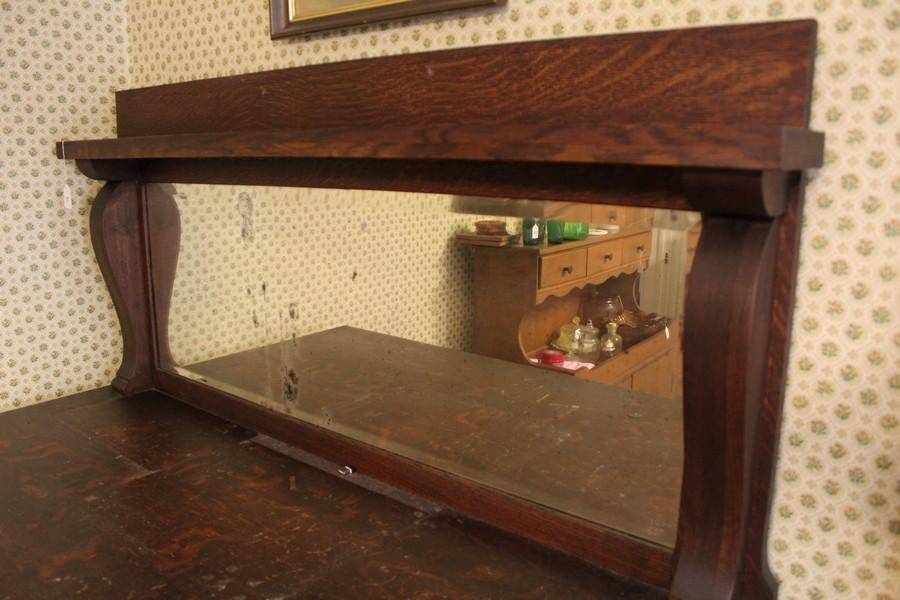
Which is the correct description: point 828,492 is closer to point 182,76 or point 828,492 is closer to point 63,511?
point 63,511

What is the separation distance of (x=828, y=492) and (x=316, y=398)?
37.3 inches

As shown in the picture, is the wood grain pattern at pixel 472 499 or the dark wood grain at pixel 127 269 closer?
the wood grain pattern at pixel 472 499

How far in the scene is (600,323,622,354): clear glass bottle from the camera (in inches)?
43.3

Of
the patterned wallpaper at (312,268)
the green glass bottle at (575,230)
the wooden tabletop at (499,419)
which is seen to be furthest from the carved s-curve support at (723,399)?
the patterned wallpaper at (312,268)

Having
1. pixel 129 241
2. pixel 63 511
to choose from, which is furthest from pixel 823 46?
pixel 129 241

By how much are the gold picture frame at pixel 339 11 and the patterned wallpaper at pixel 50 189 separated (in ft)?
2.21

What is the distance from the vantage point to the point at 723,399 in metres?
0.86

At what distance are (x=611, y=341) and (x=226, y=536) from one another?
26.8 inches

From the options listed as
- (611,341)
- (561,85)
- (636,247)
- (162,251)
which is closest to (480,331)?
(611,341)

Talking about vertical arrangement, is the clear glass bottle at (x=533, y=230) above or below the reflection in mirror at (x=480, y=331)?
above

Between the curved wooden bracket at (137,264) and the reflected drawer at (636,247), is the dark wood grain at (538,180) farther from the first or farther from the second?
the curved wooden bracket at (137,264)

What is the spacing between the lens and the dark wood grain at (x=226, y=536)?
106 centimetres

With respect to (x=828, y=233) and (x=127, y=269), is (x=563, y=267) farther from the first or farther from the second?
(x=127, y=269)

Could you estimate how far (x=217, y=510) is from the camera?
1.28 meters
